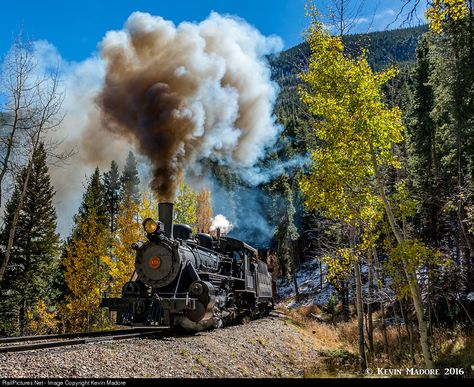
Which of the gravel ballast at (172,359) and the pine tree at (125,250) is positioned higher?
the pine tree at (125,250)

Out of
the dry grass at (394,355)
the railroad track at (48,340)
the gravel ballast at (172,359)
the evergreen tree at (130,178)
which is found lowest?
the dry grass at (394,355)

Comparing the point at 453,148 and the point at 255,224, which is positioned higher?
the point at 255,224

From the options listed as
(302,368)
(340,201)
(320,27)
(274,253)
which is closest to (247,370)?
(302,368)

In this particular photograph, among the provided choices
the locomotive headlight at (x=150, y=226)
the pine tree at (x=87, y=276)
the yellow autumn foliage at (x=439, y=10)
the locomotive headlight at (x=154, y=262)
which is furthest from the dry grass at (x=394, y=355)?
the pine tree at (x=87, y=276)

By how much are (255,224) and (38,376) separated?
5795cm

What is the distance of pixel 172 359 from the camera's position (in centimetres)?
854

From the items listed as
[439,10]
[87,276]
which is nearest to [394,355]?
[439,10]

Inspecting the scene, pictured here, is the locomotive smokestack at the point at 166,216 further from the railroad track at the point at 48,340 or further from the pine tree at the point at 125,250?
the pine tree at the point at 125,250

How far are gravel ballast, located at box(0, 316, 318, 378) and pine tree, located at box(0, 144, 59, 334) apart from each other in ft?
65.1

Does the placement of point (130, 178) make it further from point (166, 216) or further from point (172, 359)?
point (172, 359)

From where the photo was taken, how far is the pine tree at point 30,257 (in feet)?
88.5

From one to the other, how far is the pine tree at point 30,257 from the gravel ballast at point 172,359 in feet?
65.1

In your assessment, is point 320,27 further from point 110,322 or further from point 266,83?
point 110,322

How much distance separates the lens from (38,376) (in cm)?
612
